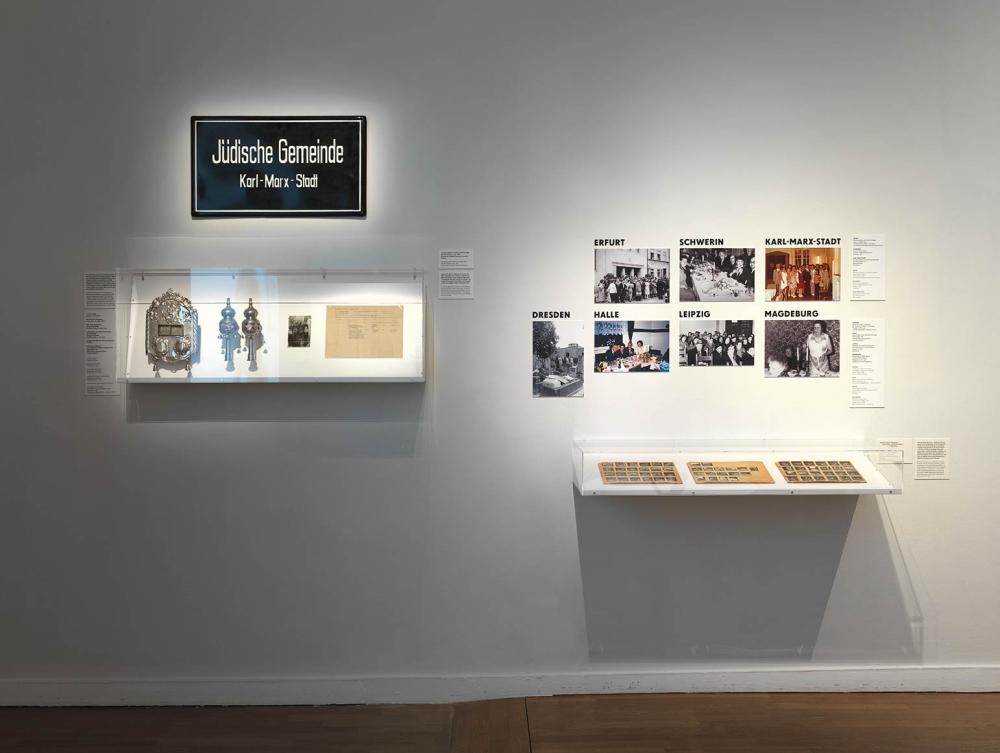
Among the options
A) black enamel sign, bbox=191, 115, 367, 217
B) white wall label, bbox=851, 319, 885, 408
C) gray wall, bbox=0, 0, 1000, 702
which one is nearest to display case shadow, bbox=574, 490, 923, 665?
gray wall, bbox=0, 0, 1000, 702

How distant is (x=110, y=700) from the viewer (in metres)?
2.83

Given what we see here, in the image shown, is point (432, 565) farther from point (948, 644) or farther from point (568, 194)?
point (948, 644)

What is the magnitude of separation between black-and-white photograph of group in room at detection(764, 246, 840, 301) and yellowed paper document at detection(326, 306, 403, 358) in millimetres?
1612

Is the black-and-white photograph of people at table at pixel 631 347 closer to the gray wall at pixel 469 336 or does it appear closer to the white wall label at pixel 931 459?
the gray wall at pixel 469 336

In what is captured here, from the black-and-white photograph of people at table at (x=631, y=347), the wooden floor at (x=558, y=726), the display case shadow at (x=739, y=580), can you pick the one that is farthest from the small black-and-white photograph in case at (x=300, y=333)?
the wooden floor at (x=558, y=726)

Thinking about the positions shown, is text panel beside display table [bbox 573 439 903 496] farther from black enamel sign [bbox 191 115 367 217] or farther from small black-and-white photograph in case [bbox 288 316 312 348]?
black enamel sign [bbox 191 115 367 217]

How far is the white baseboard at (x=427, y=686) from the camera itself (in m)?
2.83

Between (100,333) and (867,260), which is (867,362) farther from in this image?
(100,333)

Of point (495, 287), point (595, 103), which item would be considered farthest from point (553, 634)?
point (595, 103)

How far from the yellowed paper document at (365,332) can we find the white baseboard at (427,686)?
1.42 meters

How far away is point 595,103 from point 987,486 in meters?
2.42

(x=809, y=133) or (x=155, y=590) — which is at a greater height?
(x=809, y=133)

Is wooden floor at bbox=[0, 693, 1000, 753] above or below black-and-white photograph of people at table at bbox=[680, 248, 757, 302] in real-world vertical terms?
below

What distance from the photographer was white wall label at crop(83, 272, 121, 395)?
283cm
